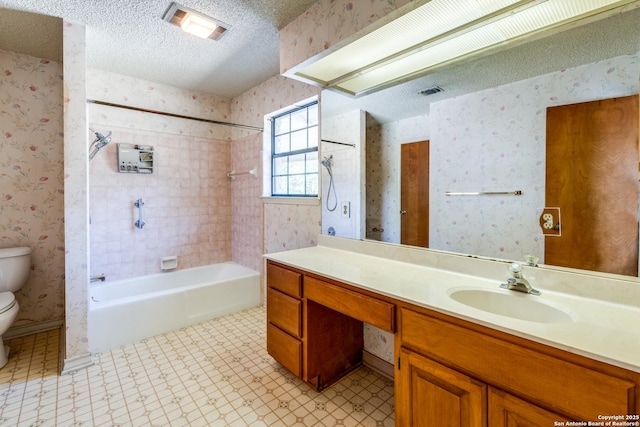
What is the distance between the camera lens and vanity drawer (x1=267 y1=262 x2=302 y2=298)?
5.82 ft

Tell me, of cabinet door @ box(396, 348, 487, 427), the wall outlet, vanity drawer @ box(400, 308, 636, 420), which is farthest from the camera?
the wall outlet

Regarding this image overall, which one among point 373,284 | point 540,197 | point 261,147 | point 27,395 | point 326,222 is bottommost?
point 27,395

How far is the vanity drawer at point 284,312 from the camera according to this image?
1.78 meters

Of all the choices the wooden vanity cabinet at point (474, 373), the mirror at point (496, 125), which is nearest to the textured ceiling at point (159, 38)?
the mirror at point (496, 125)

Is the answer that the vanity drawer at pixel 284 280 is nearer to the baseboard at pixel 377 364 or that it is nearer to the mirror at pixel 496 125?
the mirror at pixel 496 125

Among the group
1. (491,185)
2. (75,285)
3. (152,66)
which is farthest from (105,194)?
(491,185)

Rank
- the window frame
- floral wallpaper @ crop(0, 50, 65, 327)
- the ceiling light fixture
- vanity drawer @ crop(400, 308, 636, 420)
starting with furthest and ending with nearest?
the window frame
floral wallpaper @ crop(0, 50, 65, 327)
the ceiling light fixture
vanity drawer @ crop(400, 308, 636, 420)

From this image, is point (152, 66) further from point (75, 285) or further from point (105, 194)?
point (75, 285)

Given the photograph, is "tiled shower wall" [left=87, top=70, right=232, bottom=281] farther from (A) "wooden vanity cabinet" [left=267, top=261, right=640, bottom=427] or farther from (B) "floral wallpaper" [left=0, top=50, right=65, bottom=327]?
(A) "wooden vanity cabinet" [left=267, top=261, right=640, bottom=427]

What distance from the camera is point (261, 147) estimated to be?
3152 millimetres

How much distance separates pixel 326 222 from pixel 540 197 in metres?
1.41

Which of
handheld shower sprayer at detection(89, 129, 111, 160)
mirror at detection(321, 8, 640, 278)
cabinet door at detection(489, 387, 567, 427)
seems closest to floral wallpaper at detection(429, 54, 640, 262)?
mirror at detection(321, 8, 640, 278)

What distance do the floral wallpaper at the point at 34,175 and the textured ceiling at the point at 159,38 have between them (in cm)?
23

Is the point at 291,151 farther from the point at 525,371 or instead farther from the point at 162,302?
the point at 525,371
